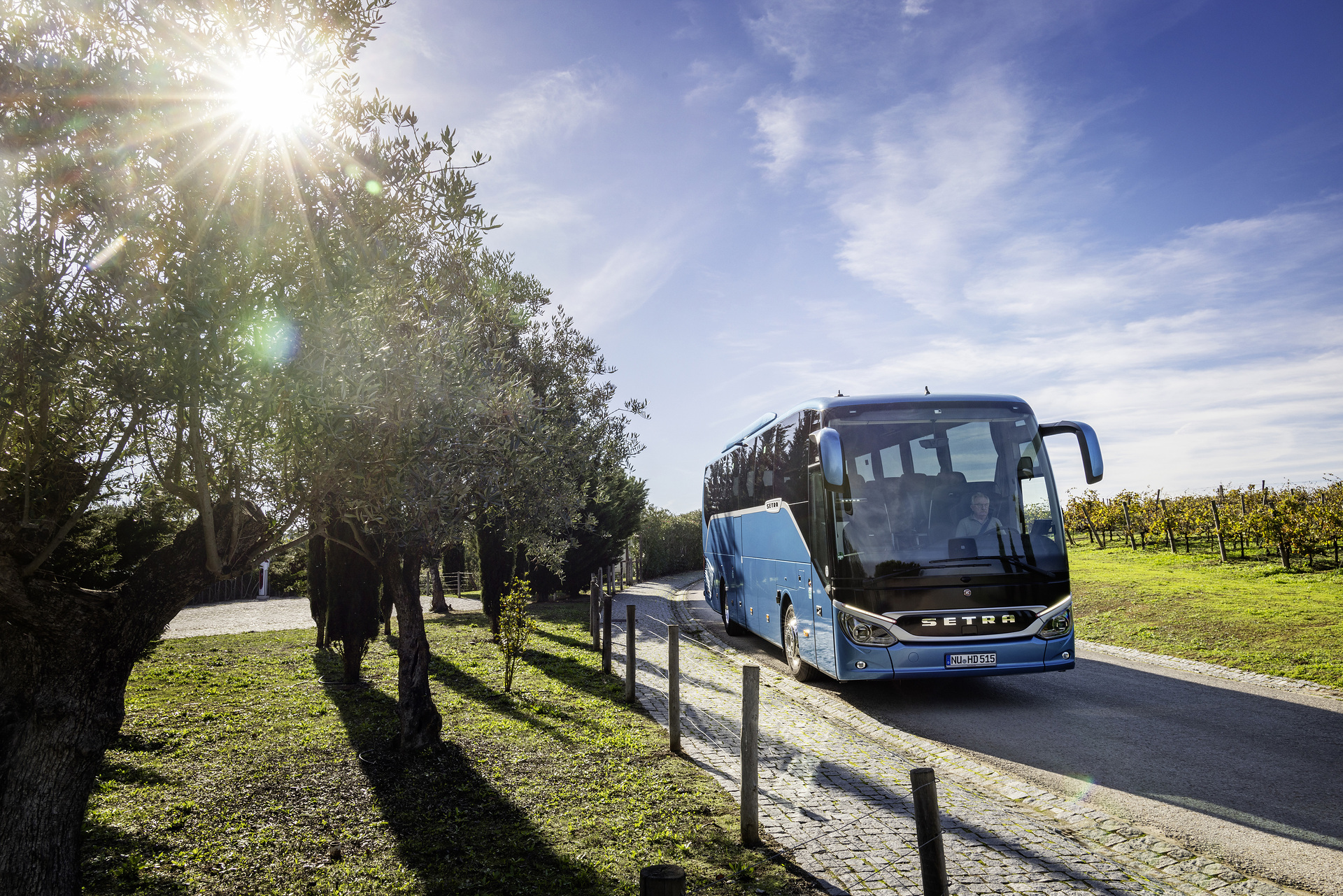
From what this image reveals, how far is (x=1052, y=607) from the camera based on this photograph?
8812 mm

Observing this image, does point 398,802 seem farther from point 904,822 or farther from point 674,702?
point 904,822

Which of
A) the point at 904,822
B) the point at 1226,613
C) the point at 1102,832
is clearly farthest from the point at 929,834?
the point at 1226,613

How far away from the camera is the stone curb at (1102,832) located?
448 centimetres

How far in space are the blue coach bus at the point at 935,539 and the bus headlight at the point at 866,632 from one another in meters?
0.01

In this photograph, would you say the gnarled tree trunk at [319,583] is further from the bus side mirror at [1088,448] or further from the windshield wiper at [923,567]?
the bus side mirror at [1088,448]

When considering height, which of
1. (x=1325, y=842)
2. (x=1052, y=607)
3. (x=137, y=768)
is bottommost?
(x=1325, y=842)

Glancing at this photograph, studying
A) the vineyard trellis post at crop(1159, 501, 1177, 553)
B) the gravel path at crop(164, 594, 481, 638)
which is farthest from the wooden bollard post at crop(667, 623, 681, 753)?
the vineyard trellis post at crop(1159, 501, 1177, 553)

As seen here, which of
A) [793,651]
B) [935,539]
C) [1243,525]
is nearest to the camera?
[935,539]

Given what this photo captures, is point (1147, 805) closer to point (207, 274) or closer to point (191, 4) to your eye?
point (207, 274)

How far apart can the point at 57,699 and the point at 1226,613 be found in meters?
18.3

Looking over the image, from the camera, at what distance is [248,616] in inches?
912

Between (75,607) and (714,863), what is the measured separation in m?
4.08

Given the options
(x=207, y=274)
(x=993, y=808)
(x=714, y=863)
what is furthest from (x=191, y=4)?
(x=993, y=808)

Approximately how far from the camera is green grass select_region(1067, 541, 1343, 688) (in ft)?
38.0
